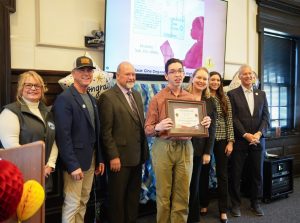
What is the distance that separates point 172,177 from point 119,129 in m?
0.52

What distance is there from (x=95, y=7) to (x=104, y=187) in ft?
5.40

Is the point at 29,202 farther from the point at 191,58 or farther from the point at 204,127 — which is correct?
the point at 191,58

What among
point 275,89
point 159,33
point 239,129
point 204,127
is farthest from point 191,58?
point 275,89

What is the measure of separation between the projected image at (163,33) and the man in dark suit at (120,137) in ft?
1.93

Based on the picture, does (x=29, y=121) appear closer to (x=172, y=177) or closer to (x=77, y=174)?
(x=77, y=174)

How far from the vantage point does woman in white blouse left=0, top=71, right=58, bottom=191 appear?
1829mm

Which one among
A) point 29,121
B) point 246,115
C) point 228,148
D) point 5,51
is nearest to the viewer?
point 29,121

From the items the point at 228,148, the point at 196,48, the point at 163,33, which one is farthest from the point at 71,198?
the point at 196,48

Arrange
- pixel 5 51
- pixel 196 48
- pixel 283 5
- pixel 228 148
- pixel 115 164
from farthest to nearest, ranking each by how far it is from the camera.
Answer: pixel 283 5, pixel 196 48, pixel 228 148, pixel 5 51, pixel 115 164

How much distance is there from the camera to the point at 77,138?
2080mm

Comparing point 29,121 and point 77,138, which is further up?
point 29,121

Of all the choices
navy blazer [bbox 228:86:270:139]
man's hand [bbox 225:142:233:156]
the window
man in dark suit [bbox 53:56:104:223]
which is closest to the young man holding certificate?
man in dark suit [bbox 53:56:104:223]

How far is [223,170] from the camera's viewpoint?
2.91 meters

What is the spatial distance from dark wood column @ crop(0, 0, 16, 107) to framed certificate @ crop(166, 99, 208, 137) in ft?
4.02
